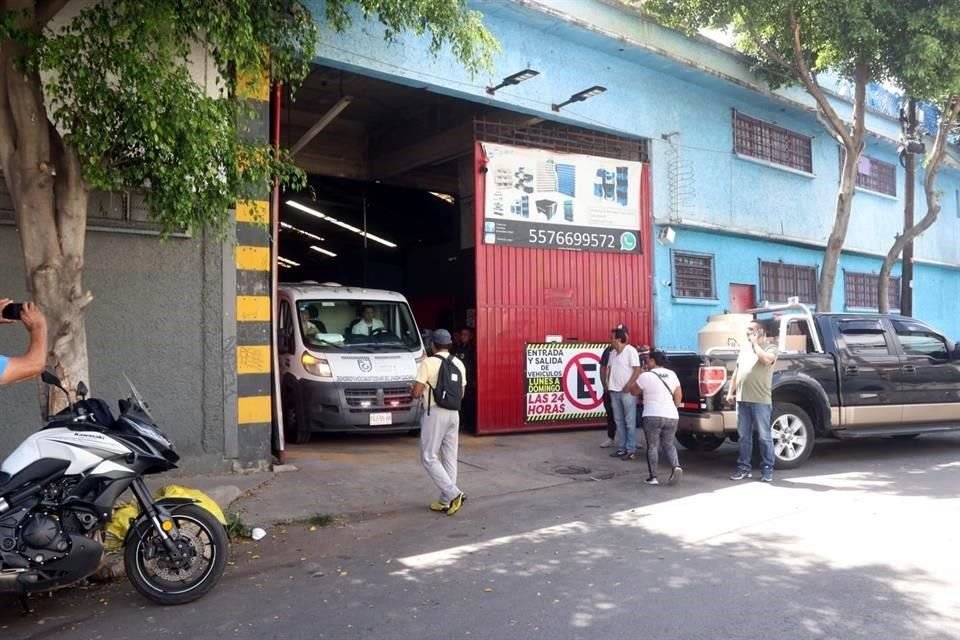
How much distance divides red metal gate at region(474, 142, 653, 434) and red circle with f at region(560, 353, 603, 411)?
0.34 meters

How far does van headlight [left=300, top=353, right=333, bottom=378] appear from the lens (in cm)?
1033

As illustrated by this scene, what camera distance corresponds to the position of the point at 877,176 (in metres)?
18.7

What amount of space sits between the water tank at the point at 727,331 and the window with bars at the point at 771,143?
5281 mm

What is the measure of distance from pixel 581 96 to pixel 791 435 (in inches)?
233

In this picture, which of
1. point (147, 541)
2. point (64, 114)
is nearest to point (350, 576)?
point (147, 541)

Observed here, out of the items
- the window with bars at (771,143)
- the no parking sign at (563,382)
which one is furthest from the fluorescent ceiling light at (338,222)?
the window with bars at (771,143)

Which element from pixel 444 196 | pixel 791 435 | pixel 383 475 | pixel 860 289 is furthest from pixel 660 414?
pixel 860 289

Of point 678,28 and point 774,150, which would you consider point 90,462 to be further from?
point 774,150

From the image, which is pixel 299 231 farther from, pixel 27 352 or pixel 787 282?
pixel 27 352

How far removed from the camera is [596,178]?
13055 mm

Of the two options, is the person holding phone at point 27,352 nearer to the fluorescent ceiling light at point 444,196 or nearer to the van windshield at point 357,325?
the van windshield at point 357,325

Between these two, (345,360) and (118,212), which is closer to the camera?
(118,212)

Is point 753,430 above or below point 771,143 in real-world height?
below

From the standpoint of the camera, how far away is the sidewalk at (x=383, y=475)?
24.3 ft
